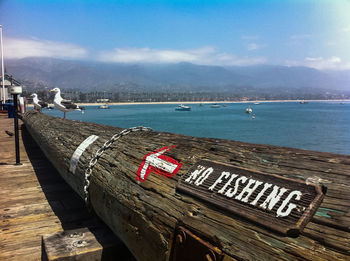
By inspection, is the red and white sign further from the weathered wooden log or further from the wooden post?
the wooden post

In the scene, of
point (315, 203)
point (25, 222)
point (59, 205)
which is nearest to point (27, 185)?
point (59, 205)

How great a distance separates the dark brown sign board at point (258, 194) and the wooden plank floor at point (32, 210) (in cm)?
148

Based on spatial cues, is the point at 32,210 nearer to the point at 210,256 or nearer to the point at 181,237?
the point at 181,237

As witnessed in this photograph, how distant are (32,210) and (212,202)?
3362mm

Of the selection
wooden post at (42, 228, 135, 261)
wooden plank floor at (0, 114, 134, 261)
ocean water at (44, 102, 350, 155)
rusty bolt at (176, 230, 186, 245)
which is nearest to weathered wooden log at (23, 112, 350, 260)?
rusty bolt at (176, 230, 186, 245)

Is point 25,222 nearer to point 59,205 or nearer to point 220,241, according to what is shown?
point 59,205

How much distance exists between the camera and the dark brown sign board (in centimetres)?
143

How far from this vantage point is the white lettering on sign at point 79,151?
3.69 meters

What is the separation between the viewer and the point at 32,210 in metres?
4.21

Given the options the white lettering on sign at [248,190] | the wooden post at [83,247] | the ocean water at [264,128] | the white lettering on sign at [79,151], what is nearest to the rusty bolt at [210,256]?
the white lettering on sign at [248,190]

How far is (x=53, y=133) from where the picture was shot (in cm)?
582

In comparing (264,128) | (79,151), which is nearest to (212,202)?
(79,151)

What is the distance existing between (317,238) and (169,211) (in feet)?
3.04

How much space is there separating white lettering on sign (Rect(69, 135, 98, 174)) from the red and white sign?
1.40 meters
